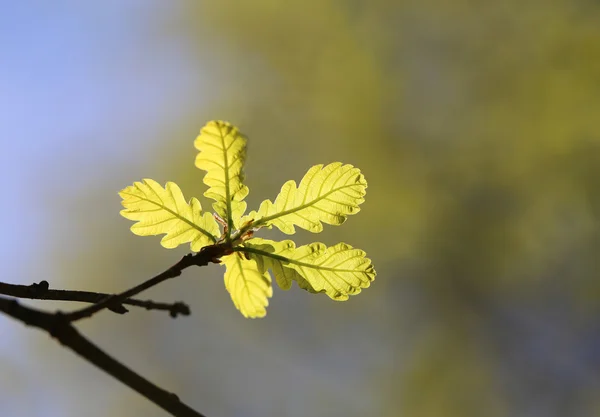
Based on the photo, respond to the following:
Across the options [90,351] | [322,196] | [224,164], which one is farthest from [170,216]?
[90,351]

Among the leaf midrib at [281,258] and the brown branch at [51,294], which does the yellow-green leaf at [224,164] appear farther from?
the brown branch at [51,294]

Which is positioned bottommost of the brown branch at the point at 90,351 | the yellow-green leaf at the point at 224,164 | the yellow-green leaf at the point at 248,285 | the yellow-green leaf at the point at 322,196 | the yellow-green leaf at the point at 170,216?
the brown branch at the point at 90,351

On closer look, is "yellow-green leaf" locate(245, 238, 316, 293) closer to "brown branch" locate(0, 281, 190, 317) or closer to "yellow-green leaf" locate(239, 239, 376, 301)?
"yellow-green leaf" locate(239, 239, 376, 301)

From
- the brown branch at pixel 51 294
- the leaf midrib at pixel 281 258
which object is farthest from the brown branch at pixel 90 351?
the leaf midrib at pixel 281 258

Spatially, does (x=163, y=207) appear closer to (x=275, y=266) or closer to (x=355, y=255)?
(x=275, y=266)

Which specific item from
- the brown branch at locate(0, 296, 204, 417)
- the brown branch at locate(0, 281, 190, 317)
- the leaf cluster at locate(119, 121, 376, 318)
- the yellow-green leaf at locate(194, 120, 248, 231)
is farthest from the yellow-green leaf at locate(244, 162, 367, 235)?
the brown branch at locate(0, 296, 204, 417)

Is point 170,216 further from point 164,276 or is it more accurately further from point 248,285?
point 164,276
